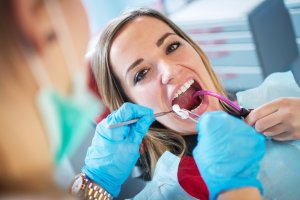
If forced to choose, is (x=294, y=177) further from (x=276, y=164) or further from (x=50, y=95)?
(x=50, y=95)

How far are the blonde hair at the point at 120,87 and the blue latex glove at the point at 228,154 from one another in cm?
51

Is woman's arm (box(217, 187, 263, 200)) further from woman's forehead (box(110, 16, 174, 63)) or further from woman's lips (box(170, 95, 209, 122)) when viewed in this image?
woman's forehead (box(110, 16, 174, 63))

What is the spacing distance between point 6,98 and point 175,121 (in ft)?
3.00

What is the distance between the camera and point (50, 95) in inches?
18.9

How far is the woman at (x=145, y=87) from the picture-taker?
46.1 inches

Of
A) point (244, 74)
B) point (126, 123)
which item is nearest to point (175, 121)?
point (126, 123)

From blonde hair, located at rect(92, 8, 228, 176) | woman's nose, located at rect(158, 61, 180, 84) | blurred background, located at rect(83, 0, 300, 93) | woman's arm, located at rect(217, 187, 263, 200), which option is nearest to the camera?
woman's arm, located at rect(217, 187, 263, 200)

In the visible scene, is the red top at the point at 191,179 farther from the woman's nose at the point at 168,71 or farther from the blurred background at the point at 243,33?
the blurred background at the point at 243,33

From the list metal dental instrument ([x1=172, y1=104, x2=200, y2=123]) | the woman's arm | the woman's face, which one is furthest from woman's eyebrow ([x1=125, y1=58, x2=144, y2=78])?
the woman's arm

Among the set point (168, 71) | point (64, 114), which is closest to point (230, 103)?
point (168, 71)

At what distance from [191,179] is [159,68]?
16.8 inches

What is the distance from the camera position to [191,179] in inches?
49.1

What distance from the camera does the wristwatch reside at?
1100 millimetres

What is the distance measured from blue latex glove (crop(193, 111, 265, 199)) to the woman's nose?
1.23 feet
